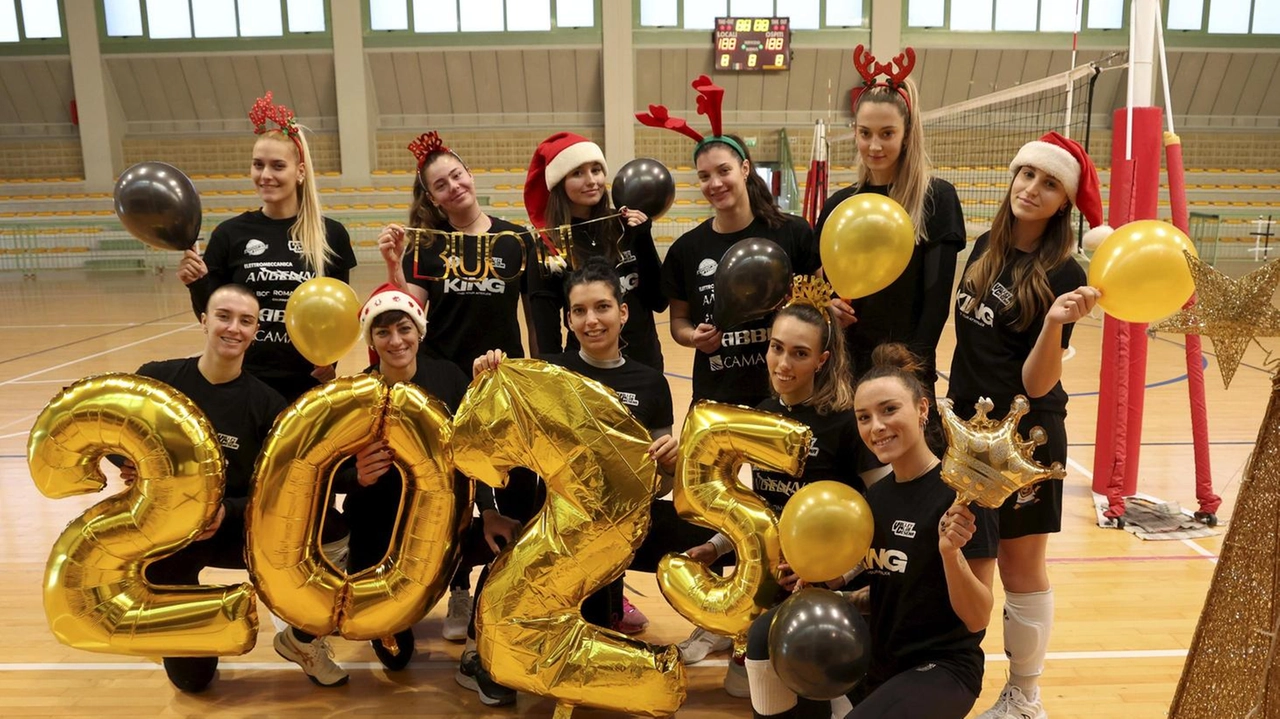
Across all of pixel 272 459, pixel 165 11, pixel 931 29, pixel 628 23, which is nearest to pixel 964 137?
pixel 931 29

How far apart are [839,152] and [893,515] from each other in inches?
698

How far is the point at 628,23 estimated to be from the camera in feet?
59.7

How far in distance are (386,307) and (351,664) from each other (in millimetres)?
1386

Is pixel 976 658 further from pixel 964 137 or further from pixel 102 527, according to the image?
pixel 964 137

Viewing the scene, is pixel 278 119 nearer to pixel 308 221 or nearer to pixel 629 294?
pixel 308 221

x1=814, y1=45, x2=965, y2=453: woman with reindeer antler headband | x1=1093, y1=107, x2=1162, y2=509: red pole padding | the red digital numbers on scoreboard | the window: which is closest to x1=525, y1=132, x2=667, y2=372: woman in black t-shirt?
x1=814, y1=45, x2=965, y2=453: woman with reindeer antler headband

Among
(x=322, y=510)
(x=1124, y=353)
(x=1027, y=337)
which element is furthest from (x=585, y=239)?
(x=1124, y=353)

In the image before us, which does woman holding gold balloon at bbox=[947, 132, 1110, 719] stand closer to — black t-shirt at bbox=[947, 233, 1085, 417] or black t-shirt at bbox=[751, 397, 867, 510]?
black t-shirt at bbox=[947, 233, 1085, 417]

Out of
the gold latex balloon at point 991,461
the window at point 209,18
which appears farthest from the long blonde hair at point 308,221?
→ the window at point 209,18

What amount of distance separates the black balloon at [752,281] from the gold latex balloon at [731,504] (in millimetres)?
321

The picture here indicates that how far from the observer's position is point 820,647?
2.17 m

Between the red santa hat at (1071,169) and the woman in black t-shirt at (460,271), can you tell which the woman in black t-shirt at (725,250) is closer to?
the woman in black t-shirt at (460,271)

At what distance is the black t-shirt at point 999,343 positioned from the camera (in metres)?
2.70

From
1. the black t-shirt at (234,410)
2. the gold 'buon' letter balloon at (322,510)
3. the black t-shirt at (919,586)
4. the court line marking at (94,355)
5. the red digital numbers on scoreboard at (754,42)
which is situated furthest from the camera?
the red digital numbers on scoreboard at (754,42)
